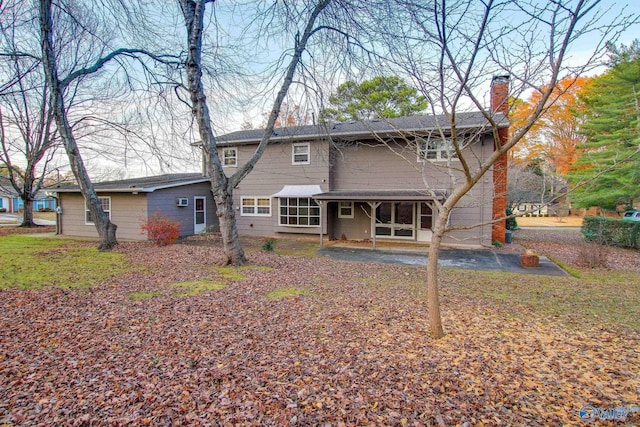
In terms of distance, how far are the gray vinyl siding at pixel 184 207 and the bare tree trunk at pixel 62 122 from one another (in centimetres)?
292

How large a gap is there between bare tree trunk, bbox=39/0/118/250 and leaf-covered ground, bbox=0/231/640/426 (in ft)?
20.1

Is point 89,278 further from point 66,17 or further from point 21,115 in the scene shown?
point 21,115

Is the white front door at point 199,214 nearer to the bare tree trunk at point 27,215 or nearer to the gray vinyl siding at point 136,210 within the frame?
the gray vinyl siding at point 136,210

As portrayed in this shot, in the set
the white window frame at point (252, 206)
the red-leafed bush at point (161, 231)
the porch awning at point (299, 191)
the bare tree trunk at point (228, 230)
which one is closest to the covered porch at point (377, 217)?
the porch awning at point (299, 191)

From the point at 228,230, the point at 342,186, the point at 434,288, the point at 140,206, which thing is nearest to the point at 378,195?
the point at 342,186

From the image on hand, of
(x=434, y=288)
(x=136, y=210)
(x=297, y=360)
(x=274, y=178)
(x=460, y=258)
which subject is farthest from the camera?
(x=274, y=178)

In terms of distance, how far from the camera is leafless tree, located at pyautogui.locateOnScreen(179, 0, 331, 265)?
8.44 meters

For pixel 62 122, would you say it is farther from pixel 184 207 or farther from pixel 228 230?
pixel 228 230

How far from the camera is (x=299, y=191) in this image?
15289mm

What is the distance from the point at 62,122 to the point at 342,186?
10.6 meters

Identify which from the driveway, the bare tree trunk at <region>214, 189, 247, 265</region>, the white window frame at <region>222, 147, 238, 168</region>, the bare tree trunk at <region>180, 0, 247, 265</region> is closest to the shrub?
the driveway

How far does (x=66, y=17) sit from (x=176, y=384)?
1211cm

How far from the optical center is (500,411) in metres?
2.71

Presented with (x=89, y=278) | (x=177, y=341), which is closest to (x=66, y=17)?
(x=89, y=278)
